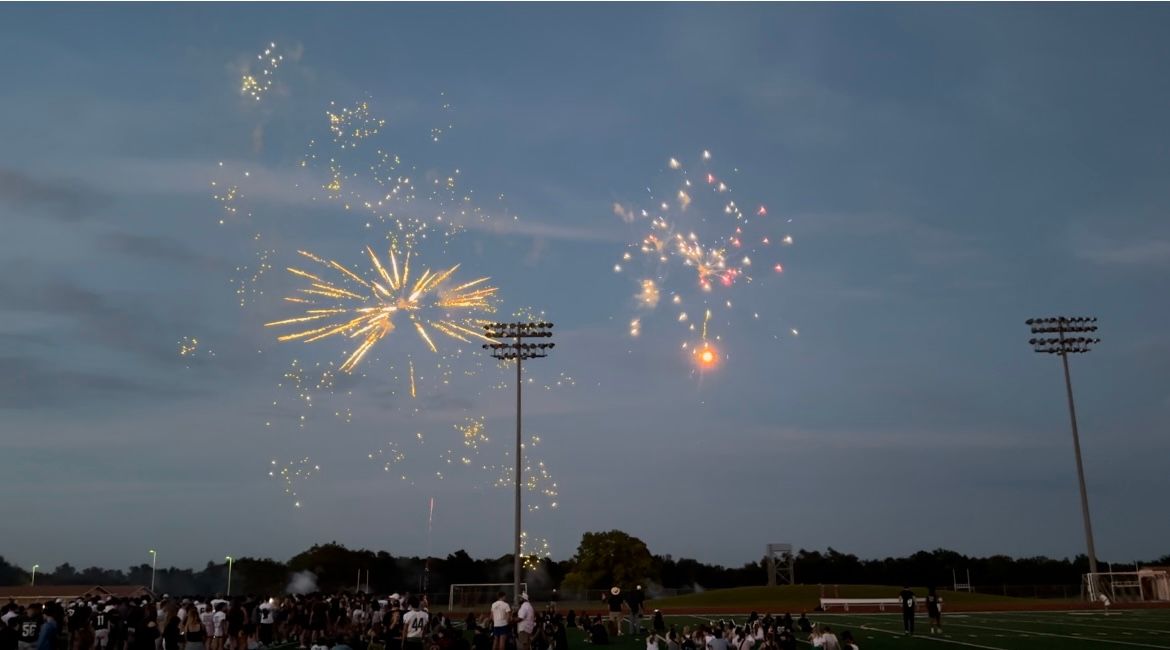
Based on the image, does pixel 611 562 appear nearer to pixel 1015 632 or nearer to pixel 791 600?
pixel 791 600

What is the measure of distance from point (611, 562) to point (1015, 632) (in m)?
55.7

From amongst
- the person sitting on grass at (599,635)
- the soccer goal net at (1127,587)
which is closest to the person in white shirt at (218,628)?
the person sitting on grass at (599,635)

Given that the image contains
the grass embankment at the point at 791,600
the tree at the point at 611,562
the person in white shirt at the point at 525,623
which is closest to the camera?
the person in white shirt at the point at 525,623

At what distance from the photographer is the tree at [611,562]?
85625 millimetres

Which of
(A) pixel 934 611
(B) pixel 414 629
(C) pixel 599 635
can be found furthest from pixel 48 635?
(A) pixel 934 611

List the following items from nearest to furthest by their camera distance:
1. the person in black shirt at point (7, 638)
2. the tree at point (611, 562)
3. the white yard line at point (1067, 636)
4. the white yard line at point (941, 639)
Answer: the person in black shirt at point (7, 638), the white yard line at point (1067, 636), the white yard line at point (941, 639), the tree at point (611, 562)

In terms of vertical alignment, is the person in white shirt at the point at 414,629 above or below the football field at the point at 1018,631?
above

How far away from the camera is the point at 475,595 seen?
57.0 metres

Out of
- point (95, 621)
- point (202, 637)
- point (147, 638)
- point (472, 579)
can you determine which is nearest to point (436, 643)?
point (202, 637)

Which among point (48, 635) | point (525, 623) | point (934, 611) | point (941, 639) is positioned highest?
point (48, 635)

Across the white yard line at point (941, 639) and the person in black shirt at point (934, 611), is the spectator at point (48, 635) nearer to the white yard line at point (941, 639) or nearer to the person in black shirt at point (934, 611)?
the white yard line at point (941, 639)

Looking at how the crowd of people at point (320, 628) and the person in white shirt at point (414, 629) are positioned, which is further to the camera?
the person in white shirt at point (414, 629)

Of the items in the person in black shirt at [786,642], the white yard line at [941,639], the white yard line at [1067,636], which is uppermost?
the person in black shirt at [786,642]

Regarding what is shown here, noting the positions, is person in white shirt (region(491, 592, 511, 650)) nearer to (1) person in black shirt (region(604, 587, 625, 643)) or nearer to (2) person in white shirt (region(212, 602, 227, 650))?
(2) person in white shirt (region(212, 602, 227, 650))
